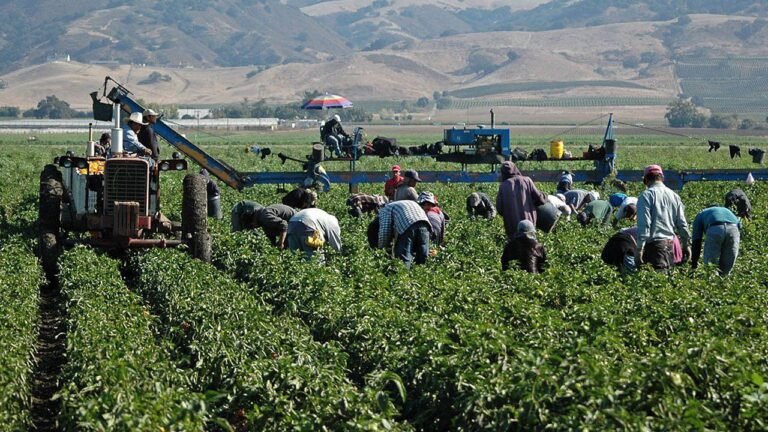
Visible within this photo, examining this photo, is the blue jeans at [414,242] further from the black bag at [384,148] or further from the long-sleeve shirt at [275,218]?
the black bag at [384,148]

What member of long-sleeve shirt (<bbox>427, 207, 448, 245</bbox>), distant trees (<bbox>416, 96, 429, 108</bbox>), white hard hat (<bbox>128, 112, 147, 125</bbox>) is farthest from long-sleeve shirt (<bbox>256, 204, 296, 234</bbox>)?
→ distant trees (<bbox>416, 96, 429, 108</bbox>)

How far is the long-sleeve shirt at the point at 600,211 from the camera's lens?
21297 mm

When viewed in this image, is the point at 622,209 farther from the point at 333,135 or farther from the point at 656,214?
the point at 333,135

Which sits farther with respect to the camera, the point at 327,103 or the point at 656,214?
the point at 327,103

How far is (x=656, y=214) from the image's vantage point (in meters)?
14.3

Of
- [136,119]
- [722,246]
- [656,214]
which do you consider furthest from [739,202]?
[136,119]

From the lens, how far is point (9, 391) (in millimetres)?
9359

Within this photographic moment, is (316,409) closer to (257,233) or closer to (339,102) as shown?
(257,233)

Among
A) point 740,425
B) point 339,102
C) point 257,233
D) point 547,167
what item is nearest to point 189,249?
point 257,233

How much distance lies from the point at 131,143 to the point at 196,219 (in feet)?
5.35

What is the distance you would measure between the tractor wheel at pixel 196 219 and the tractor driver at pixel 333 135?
810 cm

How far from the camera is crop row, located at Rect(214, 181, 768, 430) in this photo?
8227 millimetres

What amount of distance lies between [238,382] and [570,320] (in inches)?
120

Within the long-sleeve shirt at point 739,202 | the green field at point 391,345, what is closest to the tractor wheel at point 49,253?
the green field at point 391,345
